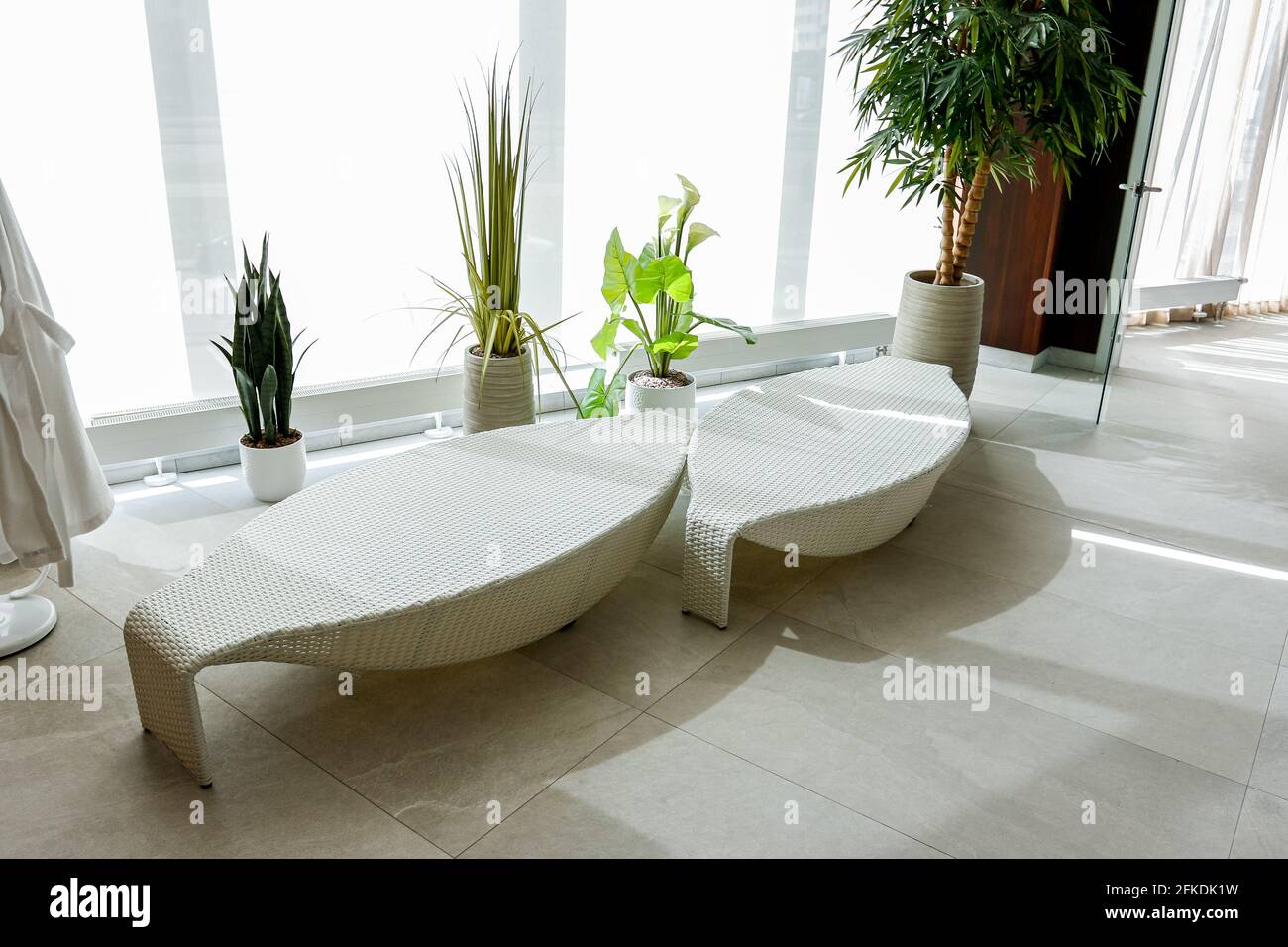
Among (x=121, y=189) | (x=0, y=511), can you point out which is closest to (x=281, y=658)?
(x=0, y=511)

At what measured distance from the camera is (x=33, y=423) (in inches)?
88.0

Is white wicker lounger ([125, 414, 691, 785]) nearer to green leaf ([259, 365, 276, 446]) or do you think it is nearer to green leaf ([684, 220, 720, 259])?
green leaf ([259, 365, 276, 446])

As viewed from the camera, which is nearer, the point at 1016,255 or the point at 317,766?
the point at 317,766

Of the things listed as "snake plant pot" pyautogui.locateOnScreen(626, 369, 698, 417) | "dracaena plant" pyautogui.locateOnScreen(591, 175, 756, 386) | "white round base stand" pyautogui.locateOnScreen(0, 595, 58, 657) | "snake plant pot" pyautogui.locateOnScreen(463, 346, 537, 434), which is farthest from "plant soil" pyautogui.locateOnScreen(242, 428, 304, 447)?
"snake plant pot" pyautogui.locateOnScreen(626, 369, 698, 417)

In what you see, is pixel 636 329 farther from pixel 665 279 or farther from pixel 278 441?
pixel 278 441

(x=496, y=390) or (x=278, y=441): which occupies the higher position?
(x=496, y=390)

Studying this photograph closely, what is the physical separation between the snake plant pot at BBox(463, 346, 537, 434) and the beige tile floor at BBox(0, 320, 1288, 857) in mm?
747

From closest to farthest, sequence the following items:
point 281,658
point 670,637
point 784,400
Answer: point 281,658, point 670,637, point 784,400

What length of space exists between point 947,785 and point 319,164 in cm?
282

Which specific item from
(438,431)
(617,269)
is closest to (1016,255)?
(617,269)

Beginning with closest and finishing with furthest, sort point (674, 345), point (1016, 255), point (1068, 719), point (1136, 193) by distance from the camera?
point (1068, 719) → point (674, 345) → point (1136, 193) → point (1016, 255)

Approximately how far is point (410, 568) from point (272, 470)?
131 cm

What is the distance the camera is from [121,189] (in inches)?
123
